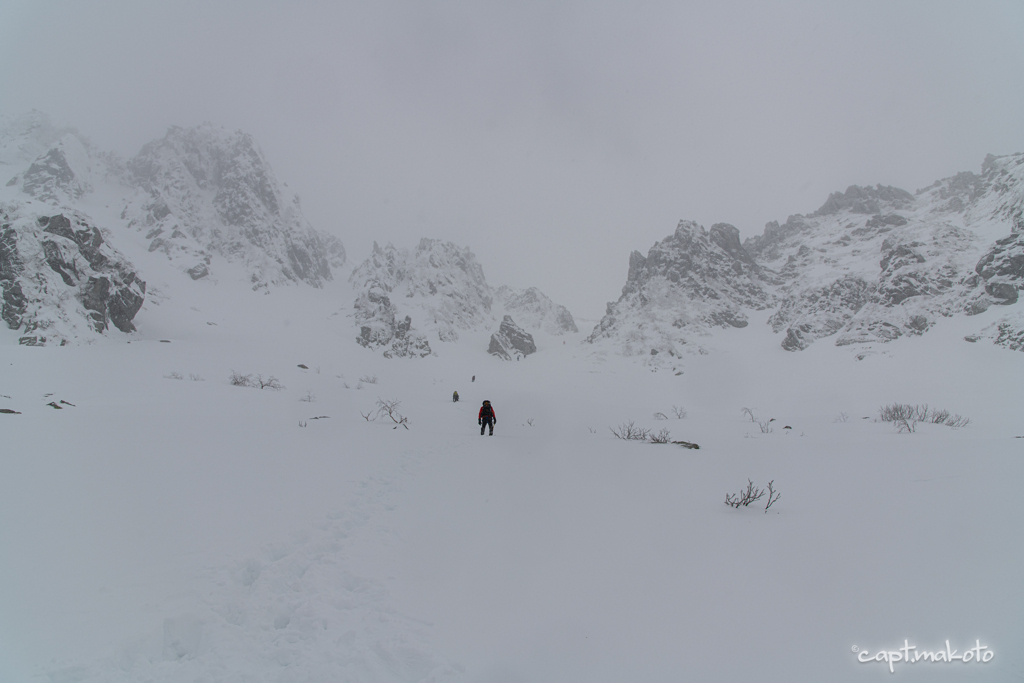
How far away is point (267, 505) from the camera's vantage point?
433 centimetres

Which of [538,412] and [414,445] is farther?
[538,412]

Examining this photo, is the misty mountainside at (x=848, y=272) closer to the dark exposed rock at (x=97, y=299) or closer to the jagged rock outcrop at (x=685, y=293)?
the jagged rock outcrop at (x=685, y=293)

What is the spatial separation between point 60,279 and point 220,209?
61793mm

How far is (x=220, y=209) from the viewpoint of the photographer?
74625mm

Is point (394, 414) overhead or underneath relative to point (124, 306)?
underneath

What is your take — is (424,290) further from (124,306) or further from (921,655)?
(921,655)

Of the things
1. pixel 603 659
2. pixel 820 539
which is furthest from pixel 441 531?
pixel 820 539

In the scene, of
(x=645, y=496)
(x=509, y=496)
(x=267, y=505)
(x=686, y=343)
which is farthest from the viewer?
(x=686, y=343)

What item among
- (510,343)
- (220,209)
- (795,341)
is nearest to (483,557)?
(795,341)

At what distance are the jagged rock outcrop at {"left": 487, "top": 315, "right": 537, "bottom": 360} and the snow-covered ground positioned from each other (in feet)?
180

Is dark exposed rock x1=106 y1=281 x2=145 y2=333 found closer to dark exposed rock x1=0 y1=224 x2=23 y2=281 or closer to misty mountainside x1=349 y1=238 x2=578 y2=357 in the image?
dark exposed rock x1=0 y1=224 x2=23 y2=281

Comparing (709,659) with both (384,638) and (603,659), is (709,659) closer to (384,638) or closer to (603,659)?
(603,659)

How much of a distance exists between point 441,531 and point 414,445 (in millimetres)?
4849

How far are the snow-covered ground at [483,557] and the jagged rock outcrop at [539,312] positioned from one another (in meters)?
85.3
